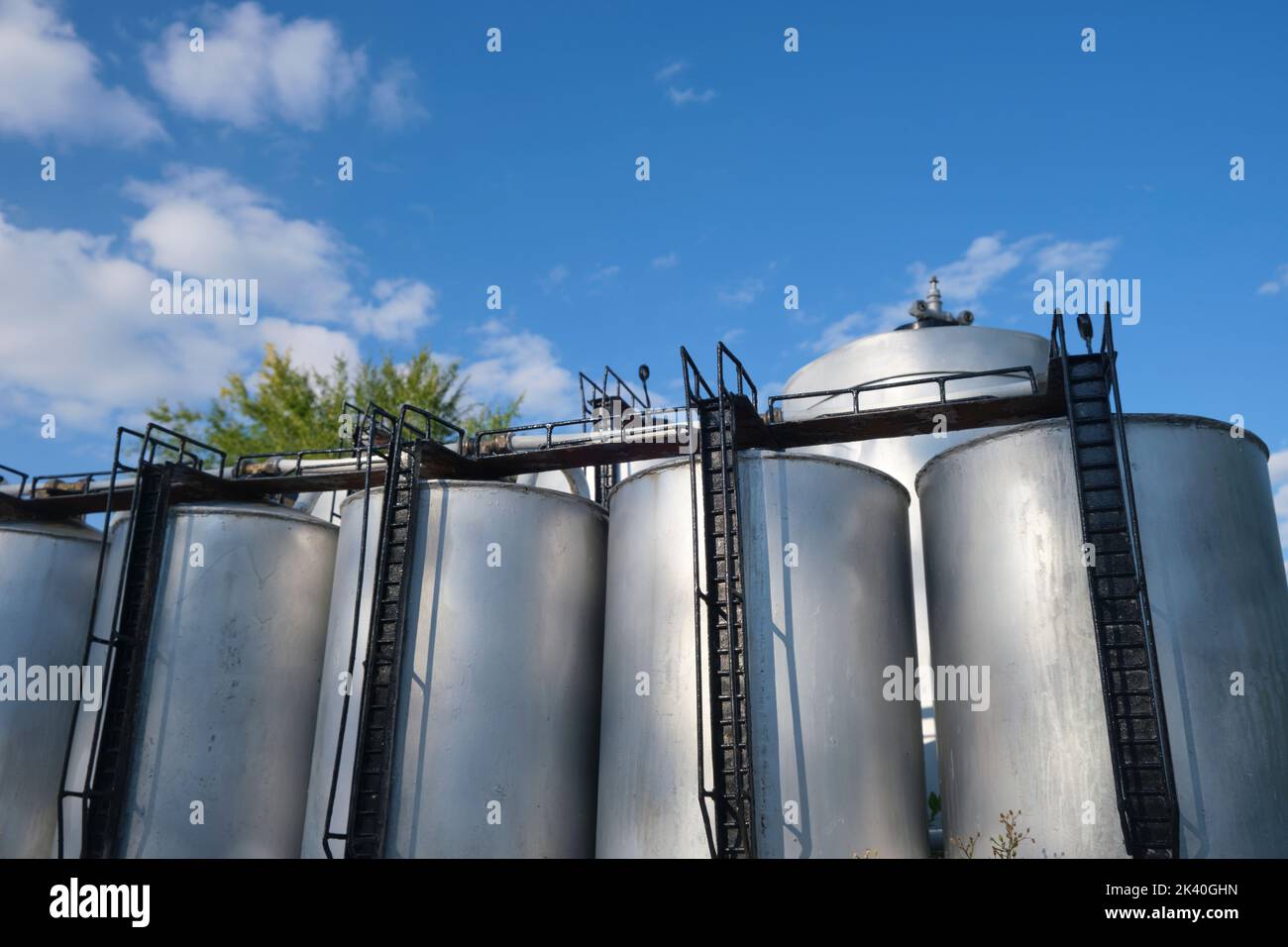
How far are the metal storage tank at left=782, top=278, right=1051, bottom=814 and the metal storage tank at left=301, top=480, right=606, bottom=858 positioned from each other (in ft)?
18.9

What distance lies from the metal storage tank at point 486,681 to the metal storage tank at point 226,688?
1.46 meters

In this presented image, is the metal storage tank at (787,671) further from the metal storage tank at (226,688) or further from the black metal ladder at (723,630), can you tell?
the metal storage tank at (226,688)

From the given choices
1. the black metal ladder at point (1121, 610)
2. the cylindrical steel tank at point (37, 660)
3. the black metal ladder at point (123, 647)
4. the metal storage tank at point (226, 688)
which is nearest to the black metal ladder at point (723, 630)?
the black metal ladder at point (1121, 610)

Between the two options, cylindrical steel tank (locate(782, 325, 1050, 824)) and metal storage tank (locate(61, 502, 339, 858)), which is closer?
metal storage tank (locate(61, 502, 339, 858))

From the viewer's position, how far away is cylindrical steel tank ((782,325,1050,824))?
20.1 meters

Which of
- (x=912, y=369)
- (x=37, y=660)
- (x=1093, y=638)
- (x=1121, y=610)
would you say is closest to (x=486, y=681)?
(x=1093, y=638)

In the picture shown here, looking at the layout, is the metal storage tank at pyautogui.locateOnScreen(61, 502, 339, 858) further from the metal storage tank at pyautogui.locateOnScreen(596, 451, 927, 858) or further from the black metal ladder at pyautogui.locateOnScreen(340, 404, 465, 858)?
the metal storage tank at pyautogui.locateOnScreen(596, 451, 927, 858)

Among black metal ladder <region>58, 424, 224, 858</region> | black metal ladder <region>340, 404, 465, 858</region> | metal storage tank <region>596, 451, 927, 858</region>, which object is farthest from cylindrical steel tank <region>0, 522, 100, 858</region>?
metal storage tank <region>596, 451, 927, 858</region>

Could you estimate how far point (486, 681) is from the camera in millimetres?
16266

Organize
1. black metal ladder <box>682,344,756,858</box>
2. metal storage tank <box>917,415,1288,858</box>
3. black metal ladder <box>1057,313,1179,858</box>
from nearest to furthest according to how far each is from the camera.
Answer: black metal ladder <box>1057,313,1179,858</box>, metal storage tank <box>917,415,1288,858</box>, black metal ladder <box>682,344,756,858</box>

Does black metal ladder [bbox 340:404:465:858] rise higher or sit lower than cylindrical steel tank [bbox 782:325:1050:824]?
lower

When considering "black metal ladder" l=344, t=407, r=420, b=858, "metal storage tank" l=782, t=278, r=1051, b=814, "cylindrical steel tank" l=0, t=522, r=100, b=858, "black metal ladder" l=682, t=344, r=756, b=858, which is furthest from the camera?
"metal storage tank" l=782, t=278, r=1051, b=814

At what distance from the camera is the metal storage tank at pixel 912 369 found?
20.1 meters
